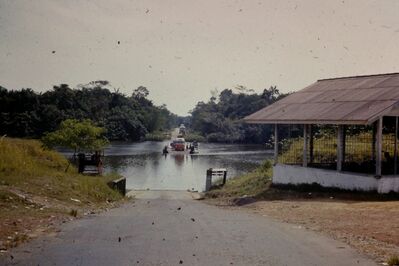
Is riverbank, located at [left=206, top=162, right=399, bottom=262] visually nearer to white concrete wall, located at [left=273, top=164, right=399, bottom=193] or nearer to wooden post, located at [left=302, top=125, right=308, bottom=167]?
white concrete wall, located at [left=273, top=164, right=399, bottom=193]

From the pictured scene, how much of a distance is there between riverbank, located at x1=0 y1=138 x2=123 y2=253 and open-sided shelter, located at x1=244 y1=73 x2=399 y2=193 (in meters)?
7.53

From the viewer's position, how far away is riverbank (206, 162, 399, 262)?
9531mm

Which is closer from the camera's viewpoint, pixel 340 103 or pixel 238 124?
pixel 340 103

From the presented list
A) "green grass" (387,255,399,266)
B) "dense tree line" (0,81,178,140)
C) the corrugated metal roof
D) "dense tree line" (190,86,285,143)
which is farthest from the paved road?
Answer: "dense tree line" (190,86,285,143)

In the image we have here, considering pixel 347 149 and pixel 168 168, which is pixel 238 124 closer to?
pixel 168 168

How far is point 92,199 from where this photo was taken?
17656 mm

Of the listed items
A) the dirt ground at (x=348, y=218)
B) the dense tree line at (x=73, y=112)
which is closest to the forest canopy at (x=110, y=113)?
the dense tree line at (x=73, y=112)

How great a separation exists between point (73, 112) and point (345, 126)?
6651 centimetres

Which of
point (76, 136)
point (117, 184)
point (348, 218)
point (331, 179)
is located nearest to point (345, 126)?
point (331, 179)

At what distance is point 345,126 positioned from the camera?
2103 cm

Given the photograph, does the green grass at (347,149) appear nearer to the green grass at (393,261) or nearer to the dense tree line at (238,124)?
the green grass at (393,261)

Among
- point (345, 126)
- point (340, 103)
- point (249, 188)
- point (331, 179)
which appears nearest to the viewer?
point (331, 179)

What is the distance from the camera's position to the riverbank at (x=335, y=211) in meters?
9.53

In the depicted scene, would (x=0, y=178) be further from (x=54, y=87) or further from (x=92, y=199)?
(x=54, y=87)
